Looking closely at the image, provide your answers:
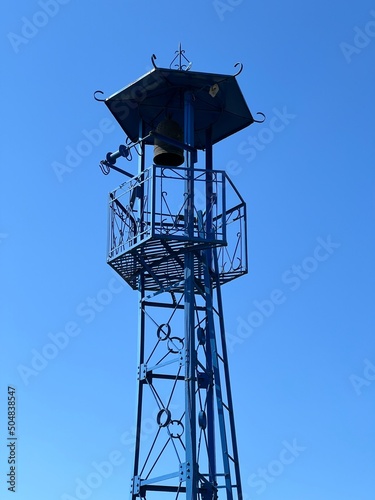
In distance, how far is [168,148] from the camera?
20969 millimetres

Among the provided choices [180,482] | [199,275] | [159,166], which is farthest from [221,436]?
[159,166]

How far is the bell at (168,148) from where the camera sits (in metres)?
21.0

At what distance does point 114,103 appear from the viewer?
21.8 meters

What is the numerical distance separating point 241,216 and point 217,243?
1869mm

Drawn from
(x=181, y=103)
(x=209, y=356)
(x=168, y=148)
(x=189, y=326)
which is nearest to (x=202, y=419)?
(x=209, y=356)

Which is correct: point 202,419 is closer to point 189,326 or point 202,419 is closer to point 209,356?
point 209,356

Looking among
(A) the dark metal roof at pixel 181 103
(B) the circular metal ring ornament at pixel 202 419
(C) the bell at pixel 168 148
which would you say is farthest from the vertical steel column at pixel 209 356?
(A) the dark metal roof at pixel 181 103

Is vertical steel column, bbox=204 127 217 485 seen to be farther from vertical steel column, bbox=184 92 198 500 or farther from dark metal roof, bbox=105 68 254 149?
dark metal roof, bbox=105 68 254 149

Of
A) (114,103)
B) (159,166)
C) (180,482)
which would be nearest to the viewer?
(180,482)

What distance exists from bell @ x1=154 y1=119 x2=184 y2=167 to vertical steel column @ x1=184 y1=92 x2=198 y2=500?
7.3 inches

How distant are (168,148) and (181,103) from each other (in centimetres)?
126

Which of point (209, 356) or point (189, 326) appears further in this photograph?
point (209, 356)

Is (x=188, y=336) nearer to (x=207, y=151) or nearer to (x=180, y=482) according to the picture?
(x=180, y=482)

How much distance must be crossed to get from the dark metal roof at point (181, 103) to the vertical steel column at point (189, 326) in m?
0.42
